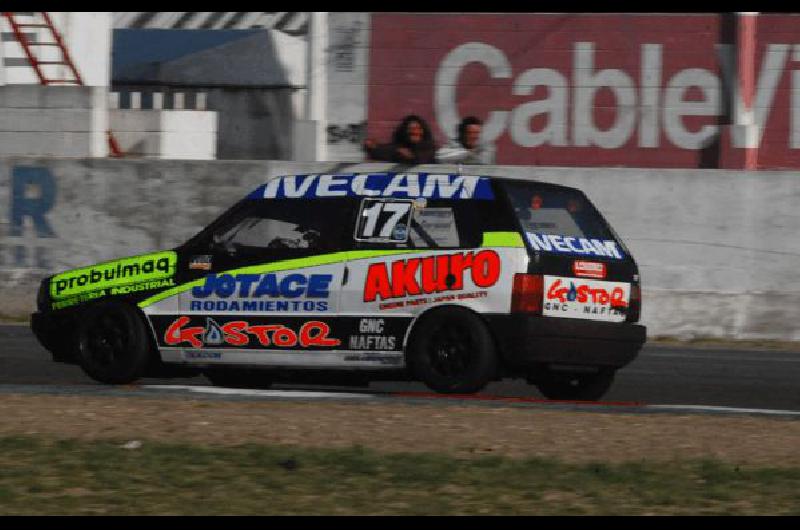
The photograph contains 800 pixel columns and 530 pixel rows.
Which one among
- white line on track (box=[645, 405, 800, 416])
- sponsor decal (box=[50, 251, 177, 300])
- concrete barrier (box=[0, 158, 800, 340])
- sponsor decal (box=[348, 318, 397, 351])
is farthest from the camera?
→ concrete barrier (box=[0, 158, 800, 340])

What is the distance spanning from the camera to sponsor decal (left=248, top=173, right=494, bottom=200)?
11664 mm

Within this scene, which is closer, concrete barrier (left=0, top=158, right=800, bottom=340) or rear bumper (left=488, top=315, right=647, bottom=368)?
rear bumper (left=488, top=315, right=647, bottom=368)

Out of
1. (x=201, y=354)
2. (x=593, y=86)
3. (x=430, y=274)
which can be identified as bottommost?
(x=201, y=354)

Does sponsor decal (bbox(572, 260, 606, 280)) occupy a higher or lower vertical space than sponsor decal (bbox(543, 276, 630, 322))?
higher

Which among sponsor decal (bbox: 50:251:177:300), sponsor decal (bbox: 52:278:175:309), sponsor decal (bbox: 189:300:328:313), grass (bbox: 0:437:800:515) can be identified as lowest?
grass (bbox: 0:437:800:515)

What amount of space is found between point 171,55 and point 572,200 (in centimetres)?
1814

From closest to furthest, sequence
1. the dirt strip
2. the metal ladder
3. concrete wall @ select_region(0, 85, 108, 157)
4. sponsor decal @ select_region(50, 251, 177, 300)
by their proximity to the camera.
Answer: the dirt strip < sponsor decal @ select_region(50, 251, 177, 300) < concrete wall @ select_region(0, 85, 108, 157) < the metal ladder

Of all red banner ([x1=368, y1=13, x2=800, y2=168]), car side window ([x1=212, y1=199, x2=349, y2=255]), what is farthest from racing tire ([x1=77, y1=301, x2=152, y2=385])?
red banner ([x1=368, y1=13, x2=800, y2=168])

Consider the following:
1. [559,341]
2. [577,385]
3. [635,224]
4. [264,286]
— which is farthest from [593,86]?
[559,341]

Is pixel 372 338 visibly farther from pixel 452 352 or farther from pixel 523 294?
pixel 523 294

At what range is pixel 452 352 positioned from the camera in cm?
1133

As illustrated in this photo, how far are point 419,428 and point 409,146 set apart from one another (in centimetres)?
908

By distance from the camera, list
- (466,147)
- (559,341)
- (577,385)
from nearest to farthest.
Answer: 1. (559,341)
2. (577,385)
3. (466,147)

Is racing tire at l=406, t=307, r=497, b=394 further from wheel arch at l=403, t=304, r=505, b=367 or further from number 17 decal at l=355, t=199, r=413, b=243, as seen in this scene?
number 17 decal at l=355, t=199, r=413, b=243
